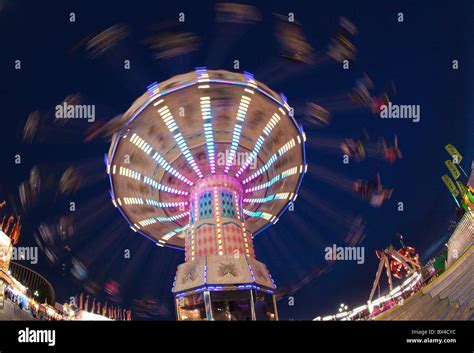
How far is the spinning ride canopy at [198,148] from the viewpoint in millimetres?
13719

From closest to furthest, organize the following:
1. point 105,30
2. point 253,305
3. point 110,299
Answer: point 105,30, point 110,299, point 253,305

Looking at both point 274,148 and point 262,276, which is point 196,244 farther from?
point 274,148

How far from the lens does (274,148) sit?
1516cm

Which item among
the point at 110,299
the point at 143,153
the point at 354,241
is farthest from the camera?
the point at 143,153

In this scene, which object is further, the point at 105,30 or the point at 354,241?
the point at 354,241

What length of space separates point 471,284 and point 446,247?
4.00 m

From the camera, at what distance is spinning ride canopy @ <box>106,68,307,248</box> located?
540 inches

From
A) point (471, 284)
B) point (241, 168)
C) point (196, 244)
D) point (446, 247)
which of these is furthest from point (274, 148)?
point (471, 284)

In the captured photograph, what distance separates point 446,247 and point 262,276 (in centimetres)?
481

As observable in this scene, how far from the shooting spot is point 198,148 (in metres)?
→ 15.3

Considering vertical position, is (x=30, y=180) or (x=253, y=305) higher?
(x=30, y=180)
